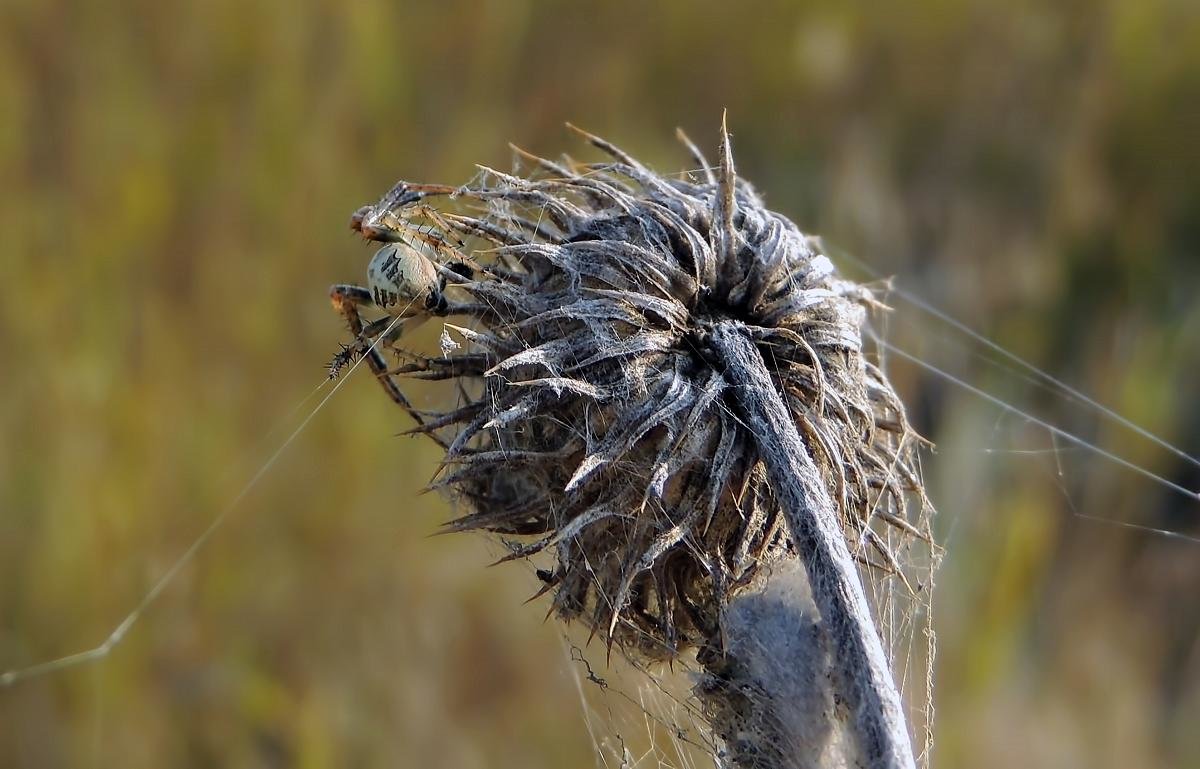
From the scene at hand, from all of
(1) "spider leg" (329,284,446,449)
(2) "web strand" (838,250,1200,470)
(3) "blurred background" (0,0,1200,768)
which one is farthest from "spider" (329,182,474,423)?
(3) "blurred background" (0,0,1200,768)

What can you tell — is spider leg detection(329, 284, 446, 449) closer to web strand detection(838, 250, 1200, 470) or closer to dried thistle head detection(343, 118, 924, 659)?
dried thistle head detection(343, 118, 924, 659)

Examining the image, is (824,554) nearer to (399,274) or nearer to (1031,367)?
(399,274)

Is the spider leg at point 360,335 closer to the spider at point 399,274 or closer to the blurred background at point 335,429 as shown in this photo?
the spider at point 399,274

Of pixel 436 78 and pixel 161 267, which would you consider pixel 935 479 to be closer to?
pixel 436 78

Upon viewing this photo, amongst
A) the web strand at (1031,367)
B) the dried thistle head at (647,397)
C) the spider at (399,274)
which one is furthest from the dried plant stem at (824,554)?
the web strand at (1031,367)

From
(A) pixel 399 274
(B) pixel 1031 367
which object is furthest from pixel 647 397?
(B) pixel 1031 367

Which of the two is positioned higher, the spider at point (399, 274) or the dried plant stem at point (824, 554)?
the spider at point (399, 274)
